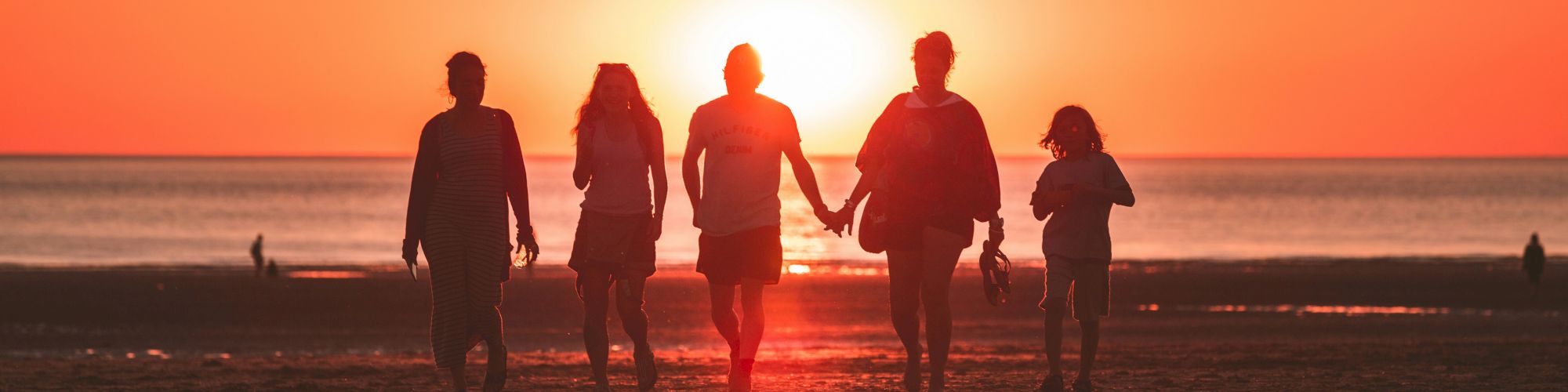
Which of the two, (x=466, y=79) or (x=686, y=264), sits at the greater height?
(x=466, y=79)

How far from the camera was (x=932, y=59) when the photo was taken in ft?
26.3

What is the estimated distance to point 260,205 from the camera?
362ft

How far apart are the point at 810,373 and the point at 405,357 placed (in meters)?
4.42

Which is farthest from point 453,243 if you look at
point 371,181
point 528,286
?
point 371,181

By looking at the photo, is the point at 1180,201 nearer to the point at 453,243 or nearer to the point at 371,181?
the point at 371,181

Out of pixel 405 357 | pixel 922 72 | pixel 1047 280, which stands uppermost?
pixel 922 72

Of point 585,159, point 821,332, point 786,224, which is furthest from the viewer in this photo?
point 786,224

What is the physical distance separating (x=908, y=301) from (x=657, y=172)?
1445mm

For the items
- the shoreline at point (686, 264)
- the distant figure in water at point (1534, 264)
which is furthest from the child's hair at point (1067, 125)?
the shoreline at point (686, 264)

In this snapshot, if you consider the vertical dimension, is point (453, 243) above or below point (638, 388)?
above

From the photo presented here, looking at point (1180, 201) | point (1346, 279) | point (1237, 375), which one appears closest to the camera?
point (1237, 375)

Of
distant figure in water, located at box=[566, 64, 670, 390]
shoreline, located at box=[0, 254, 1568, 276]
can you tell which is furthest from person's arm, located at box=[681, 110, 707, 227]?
shoreline, located at box=[0, 254, 1568, 276]

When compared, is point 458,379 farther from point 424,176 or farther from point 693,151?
point 693,151

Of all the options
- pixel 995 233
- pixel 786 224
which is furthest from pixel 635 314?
pixel 786 224
